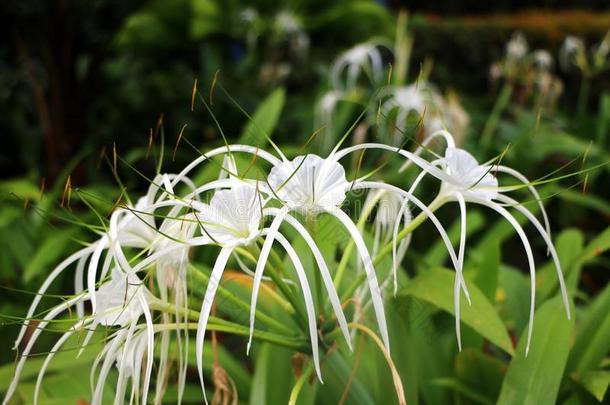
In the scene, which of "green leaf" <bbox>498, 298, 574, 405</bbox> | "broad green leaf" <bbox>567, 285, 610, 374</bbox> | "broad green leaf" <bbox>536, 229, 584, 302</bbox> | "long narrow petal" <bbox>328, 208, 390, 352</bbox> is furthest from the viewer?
"broad green leaf" <bbox>536, 229, 584, 302</bbox>

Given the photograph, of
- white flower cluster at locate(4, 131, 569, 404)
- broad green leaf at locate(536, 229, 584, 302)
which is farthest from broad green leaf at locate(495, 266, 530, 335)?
white flower cluster at locate(4, 131, 569, 404)

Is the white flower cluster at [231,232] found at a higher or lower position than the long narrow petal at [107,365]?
higher

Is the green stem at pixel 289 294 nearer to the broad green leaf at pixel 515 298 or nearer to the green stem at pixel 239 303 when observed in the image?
the green stem at pixel 239 303

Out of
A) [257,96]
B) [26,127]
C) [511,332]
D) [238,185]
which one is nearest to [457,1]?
[257,96]

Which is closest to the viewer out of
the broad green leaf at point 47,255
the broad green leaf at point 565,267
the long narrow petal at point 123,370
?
the long narrow petal at point 123,370

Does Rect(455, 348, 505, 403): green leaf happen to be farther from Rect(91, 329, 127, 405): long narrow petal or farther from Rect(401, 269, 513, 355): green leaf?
Rect(91, 329, 127, 405): long narrow petal

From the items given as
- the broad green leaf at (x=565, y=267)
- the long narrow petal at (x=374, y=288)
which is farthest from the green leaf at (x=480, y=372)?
the long narrow petal at (x=374, y=288)

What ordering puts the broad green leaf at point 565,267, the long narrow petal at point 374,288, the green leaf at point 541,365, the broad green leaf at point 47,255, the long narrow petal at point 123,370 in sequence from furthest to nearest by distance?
the broad green leaf at point 47,255 < the broad green leaf at point 565,267 < the green leaf at point 541,365 < the long narrow petal at point 123,370 < the long narrow petal at point 374,288
